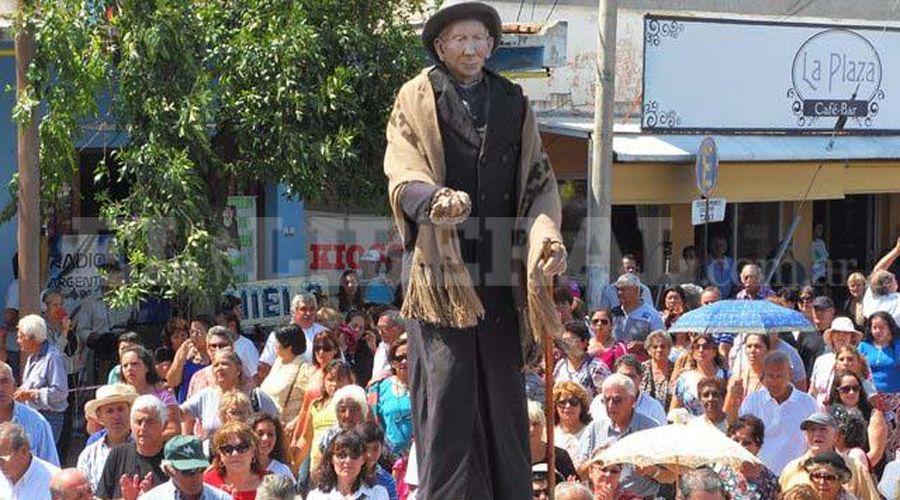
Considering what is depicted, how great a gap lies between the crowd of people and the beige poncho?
311mm

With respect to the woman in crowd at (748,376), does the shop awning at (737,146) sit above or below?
above

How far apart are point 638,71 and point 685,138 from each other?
2.94 meters

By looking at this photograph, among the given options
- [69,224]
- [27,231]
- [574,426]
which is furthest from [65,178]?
[574,426]

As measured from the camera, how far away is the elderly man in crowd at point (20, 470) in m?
8.61

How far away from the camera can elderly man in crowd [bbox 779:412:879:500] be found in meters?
8.76

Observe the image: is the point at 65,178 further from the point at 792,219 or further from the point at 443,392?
the point at 792,219

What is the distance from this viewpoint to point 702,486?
25.0ft

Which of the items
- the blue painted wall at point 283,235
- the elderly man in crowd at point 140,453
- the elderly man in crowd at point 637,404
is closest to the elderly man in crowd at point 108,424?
the elderly man in crowd at point 140,453

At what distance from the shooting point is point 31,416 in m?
9.79

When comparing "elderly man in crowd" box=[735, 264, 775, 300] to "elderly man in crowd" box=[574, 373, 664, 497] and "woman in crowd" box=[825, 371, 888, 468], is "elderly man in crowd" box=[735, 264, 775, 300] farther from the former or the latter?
"elderly man in crowd" box=[574, 373, 664, 497]

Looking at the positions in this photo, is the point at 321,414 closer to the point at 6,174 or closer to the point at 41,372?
the point at 41,372

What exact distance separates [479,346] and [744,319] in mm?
6435

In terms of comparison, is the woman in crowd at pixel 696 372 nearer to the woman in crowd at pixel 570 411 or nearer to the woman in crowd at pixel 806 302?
the woman in crowd at pixel 570 411

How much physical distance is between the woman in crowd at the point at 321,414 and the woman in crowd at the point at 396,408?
9.5 inches
